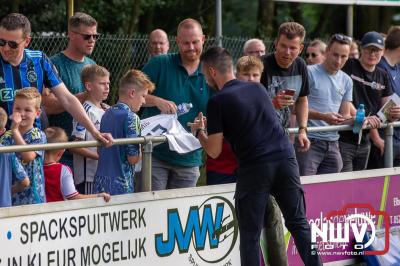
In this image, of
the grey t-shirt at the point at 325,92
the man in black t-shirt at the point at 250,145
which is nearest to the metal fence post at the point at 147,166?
the man in black t-shirt at the point at 250,145

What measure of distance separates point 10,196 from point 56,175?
1.73 ft

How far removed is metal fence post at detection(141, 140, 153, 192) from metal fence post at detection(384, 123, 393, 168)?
119 inches

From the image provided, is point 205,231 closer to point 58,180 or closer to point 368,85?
point 58,180

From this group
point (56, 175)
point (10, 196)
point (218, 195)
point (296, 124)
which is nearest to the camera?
point (10, 196)

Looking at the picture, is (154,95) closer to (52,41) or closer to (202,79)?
(202,79)

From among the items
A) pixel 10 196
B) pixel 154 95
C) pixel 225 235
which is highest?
pixel 154 95

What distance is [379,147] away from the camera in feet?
32.7

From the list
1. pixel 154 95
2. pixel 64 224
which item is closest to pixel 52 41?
pixel 154 95

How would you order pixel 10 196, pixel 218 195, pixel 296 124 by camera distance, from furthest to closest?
pixel 296 124 < pixel 218 195 < pixel 10 196

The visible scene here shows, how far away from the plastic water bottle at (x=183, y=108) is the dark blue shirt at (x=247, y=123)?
1.00 m

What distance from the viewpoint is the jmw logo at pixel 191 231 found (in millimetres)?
7703

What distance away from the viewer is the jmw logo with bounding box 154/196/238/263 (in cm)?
772

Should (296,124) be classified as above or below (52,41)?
below

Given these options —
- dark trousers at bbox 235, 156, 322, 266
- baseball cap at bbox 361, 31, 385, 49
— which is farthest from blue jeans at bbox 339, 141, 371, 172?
dark trousers at bbox 235, 156, 322, 266
